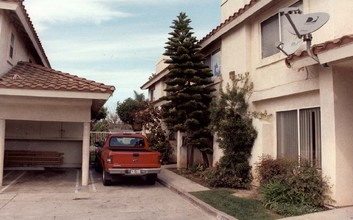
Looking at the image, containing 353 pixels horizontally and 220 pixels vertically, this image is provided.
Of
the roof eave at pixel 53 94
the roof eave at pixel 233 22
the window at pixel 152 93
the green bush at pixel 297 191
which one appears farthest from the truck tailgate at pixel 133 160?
the window at pixel 152 93

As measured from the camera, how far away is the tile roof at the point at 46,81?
11406 mm

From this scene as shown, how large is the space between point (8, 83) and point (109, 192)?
14.9 ft

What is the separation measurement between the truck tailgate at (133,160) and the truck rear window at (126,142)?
6.57ft

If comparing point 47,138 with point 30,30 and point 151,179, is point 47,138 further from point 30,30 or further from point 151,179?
point 151,179

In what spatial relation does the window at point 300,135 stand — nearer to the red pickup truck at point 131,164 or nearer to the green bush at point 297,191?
the green bush at point 297,191

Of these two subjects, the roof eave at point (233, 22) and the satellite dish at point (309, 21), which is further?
the roof eave at point (233, 22)

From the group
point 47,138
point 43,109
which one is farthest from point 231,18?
point 47,138

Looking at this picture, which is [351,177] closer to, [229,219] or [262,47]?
[229,219]

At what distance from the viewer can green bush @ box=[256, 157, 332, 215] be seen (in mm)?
8143

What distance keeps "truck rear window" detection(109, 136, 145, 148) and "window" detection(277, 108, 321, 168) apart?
19.0 feet

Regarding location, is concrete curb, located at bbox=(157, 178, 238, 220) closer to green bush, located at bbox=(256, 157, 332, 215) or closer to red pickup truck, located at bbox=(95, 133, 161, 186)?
red pickup truck, located at bbox=(95, 133, 161, 186)

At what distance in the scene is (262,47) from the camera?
11.6 m

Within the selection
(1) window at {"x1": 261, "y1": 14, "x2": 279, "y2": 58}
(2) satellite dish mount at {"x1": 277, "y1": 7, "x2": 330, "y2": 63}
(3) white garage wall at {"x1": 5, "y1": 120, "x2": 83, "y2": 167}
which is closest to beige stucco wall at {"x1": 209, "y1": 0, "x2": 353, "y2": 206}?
(1) window at {"x1": 261, "y1": 14, "x2": 279, "y2": 58}

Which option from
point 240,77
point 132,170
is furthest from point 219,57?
point 132,170
